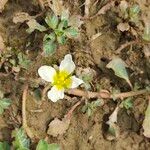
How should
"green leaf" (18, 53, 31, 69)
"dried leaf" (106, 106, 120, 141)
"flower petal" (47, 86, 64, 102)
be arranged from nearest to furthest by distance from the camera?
"flower petal" (47, 86, 64, 102)
"dried leaf" (106, 106, 120, 141)
"green leaf" (18, 53, 31, 69)

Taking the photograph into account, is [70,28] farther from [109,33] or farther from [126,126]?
[126,126]

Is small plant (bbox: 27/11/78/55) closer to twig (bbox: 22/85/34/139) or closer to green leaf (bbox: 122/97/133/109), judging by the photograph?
twig (bbox: 22/85/34/139)

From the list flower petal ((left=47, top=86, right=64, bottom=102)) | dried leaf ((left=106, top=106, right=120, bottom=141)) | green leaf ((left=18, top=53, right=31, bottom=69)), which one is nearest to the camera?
flower petal ((left=47, top=86, right=64, bottom=102))

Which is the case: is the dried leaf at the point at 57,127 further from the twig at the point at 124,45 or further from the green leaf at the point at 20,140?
the twig at the point at 124,45

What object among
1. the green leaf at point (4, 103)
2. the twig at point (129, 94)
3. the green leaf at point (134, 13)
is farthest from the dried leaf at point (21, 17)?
the twig at point (129, 94)

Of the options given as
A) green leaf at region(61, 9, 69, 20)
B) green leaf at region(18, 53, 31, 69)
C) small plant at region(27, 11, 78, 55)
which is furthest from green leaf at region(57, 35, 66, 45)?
green leaf at region(18, 53, 31, 69)

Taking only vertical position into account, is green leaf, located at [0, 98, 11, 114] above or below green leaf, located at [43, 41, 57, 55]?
below
